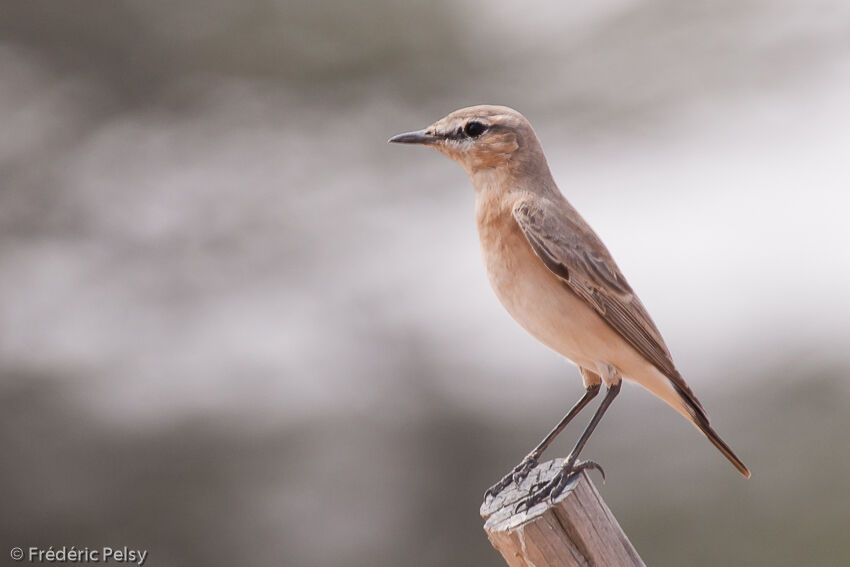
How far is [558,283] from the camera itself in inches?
202

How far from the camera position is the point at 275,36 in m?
16.1

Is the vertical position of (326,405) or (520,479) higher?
(326,405)

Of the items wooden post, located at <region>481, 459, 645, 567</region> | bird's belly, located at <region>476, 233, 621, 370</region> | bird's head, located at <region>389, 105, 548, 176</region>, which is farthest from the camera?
bird's head, located at <region>389, 105, 548, 176</region>

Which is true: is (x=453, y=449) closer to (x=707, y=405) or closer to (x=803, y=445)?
(x=707, y=405)

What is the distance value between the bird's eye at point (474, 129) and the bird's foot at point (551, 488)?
5.67ft

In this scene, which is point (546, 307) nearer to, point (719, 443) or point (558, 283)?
point (558, 283)

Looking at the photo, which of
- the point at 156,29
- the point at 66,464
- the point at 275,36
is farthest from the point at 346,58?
the point at 66,464

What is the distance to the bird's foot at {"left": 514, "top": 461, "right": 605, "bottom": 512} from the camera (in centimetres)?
464

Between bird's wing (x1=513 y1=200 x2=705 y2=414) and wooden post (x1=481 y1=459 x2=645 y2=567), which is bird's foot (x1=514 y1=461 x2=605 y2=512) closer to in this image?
wooden post (x1=481 y1=459 x2=645 y2=567)

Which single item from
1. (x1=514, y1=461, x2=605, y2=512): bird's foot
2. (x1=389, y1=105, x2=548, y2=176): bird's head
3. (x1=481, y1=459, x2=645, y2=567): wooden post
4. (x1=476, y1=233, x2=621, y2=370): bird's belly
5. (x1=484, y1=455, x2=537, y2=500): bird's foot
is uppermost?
(x1=389, y1=105, x2=548, y2=176): bird's head

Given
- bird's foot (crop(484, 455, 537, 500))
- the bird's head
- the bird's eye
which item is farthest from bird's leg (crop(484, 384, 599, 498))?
the bird's eye

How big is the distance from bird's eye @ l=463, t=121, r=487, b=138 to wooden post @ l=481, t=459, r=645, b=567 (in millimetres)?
1894

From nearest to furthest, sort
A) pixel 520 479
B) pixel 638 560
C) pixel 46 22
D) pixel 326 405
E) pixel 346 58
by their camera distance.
→ pixel 638 560, pixel 520 479, pixel 326 405, pixel 46 22, pixel 346 58

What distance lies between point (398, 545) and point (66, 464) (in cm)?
414
